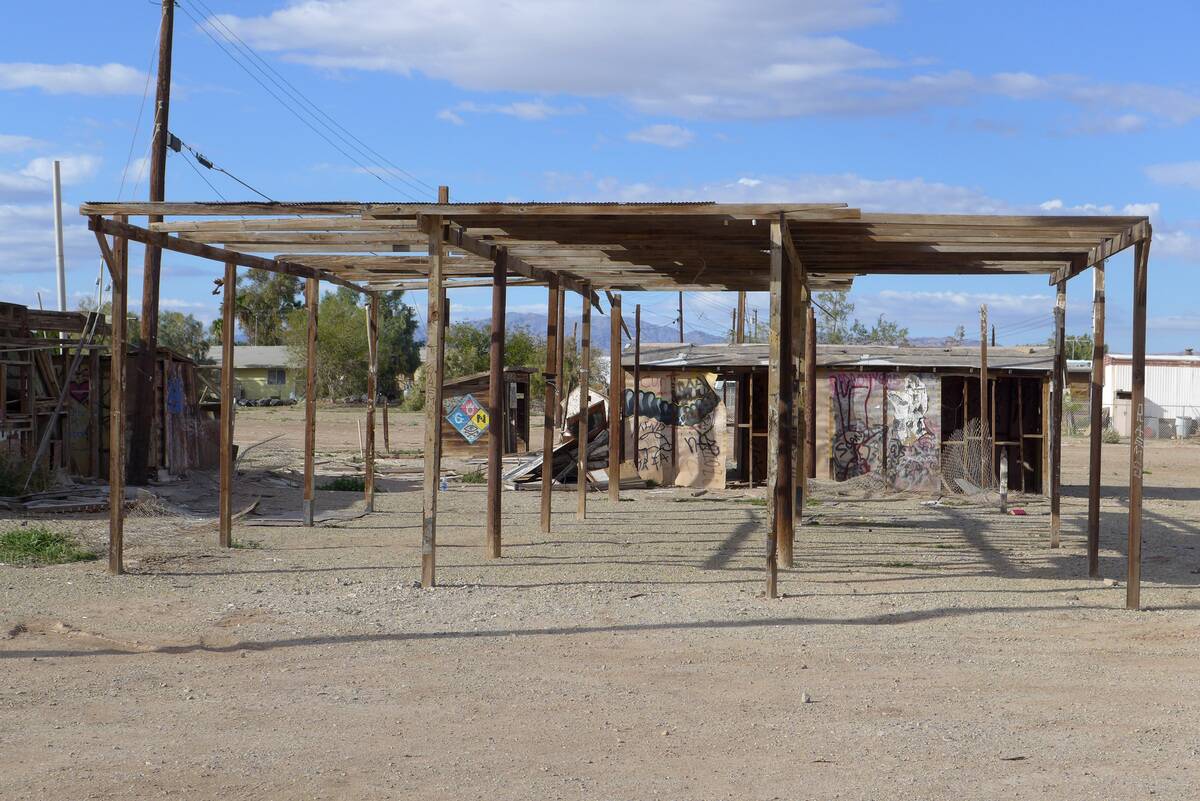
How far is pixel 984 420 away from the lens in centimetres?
2031

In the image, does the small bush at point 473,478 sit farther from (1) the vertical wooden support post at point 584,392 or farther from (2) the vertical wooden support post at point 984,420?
(2) the vertical wooden support post at point 984,420

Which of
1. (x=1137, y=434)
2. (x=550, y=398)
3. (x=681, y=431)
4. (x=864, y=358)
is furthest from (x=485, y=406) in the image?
(x=1137, y=434)

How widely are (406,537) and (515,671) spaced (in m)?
6.69

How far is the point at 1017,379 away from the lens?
922 inches

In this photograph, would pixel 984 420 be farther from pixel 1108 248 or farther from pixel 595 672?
pixel 595 672

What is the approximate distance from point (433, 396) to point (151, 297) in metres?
11.8

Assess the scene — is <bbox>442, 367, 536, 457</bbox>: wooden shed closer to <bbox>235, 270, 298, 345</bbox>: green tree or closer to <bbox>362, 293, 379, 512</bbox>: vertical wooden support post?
<bbox>362, 293, 379, 512</bbox>: vertical wooden support post

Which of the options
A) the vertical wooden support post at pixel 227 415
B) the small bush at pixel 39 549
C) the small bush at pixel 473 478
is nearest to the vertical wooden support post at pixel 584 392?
the vertical wooden support post at pixel 227 415

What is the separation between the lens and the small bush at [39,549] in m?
11.7

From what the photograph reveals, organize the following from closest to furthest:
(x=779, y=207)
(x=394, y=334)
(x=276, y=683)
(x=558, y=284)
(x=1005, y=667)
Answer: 1. (x=276, y=683)
2. (x=1005, y=667)
3. (x=779, y=207)
4. (x=558, y=284)
5. (x=394, y=334)

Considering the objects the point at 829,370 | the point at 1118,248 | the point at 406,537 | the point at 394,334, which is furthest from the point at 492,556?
the point at 394,334

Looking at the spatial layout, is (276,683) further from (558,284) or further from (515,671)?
(558,284)

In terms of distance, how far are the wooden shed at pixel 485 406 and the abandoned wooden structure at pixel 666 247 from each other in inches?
605

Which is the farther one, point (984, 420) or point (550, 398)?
point (984, 420)
